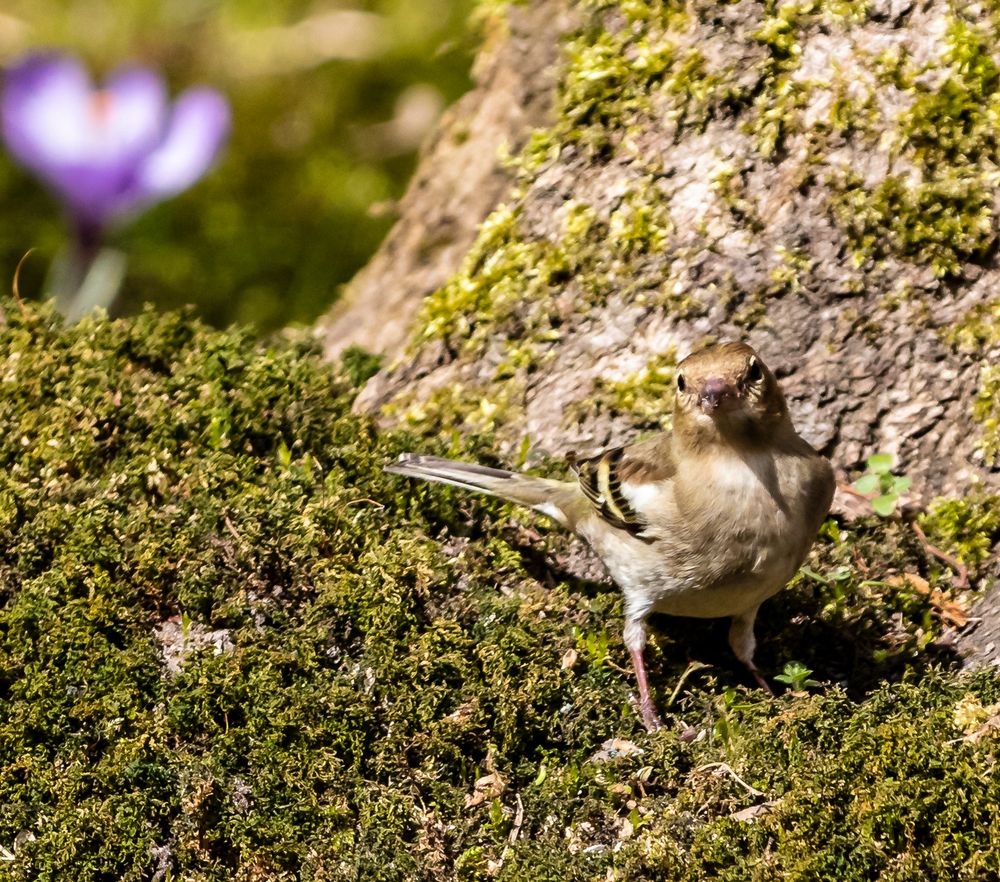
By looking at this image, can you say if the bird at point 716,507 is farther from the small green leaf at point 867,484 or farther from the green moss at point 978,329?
the green moss at point 978,329

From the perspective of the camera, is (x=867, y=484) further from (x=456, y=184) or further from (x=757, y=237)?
(x=456, y=184)

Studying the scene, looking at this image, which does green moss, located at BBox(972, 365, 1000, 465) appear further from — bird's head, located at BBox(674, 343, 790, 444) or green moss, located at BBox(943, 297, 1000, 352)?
bird's head, located at BBox(674, 343, 790, 444)


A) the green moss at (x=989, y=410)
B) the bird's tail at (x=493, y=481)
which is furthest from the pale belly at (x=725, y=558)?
the green moss at (x=989, y=410)

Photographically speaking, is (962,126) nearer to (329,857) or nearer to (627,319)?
(627,319)

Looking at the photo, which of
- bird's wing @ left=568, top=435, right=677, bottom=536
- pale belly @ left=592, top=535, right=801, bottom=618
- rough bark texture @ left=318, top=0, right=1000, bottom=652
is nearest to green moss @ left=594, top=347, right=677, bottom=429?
rough bark texture @ left=318, top=0, right=1000, bottom=652

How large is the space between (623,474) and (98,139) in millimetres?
3258

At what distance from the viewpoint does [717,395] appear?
12.7ft

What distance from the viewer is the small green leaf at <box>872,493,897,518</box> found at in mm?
4469

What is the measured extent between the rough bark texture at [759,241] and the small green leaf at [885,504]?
246 mm

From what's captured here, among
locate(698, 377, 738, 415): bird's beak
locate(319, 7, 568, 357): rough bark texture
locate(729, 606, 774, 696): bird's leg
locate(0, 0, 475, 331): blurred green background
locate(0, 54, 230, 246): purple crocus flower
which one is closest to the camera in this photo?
locate(698, 377, 738, 415): bird's beak

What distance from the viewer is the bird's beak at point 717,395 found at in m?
3.87

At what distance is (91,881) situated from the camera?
3.46 metres

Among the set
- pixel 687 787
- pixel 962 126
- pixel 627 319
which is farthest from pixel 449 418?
pixel 962 126

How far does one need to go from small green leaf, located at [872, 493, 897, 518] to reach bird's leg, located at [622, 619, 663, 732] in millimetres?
1011
